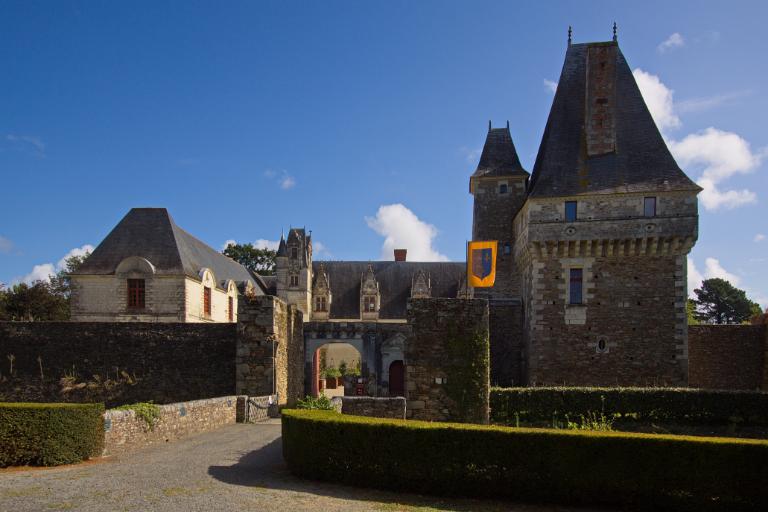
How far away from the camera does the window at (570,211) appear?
21141mm

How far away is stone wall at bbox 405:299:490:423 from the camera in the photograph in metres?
13.2

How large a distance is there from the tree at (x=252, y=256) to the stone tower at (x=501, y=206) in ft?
112

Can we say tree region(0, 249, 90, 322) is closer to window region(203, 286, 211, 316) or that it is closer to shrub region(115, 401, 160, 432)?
window region(203, 286, 211, 316)

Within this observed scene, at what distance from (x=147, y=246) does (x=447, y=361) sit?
16.8 meters

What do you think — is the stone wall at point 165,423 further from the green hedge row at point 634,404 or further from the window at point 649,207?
the window at point 649,207

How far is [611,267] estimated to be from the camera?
822 inches

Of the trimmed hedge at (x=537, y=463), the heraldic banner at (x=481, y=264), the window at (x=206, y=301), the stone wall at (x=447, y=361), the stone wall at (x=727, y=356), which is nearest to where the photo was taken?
the trimmed hedge at (x=537, y=463)

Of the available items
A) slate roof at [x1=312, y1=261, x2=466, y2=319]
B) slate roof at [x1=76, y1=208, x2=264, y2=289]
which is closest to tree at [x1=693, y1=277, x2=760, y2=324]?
slate roof at [x1=312, y1=261, x2=466, y2=319]

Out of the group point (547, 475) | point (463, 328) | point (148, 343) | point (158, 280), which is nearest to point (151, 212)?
point (158, 280)

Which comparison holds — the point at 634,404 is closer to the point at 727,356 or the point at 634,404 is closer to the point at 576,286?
the point at 576,286

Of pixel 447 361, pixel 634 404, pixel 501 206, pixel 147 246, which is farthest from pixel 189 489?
pixel 147 246

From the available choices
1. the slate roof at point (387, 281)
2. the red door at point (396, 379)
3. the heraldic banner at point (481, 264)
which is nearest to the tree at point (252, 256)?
the slate roof at point (387, 281)

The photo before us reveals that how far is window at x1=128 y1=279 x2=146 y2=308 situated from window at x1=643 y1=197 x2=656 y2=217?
63.8ft

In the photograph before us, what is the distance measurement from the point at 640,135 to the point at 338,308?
86.7ft
